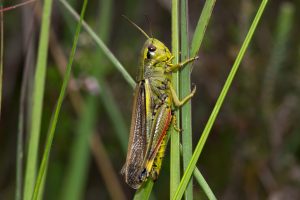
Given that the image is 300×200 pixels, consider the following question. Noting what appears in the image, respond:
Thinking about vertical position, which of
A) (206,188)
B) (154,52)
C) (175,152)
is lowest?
(206,188)

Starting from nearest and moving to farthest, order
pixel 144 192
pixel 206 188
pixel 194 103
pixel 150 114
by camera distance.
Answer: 1. pixel 206 188
2. pixel 144 192
3. pixel 150 114
4. pixel 194 103

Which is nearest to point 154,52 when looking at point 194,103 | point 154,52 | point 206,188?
point 154,52

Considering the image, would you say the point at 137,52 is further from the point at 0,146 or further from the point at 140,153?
the point at 140,153

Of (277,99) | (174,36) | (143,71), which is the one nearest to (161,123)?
(143,71)

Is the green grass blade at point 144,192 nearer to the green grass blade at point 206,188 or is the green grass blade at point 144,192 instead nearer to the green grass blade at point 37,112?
the green grass blade at point 206,188

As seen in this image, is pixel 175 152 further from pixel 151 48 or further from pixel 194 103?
pixel 194 103

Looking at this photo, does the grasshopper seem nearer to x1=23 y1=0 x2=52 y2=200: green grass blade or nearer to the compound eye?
the compound eye

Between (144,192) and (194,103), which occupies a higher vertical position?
(144,192)

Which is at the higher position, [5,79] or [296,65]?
[5,79]
